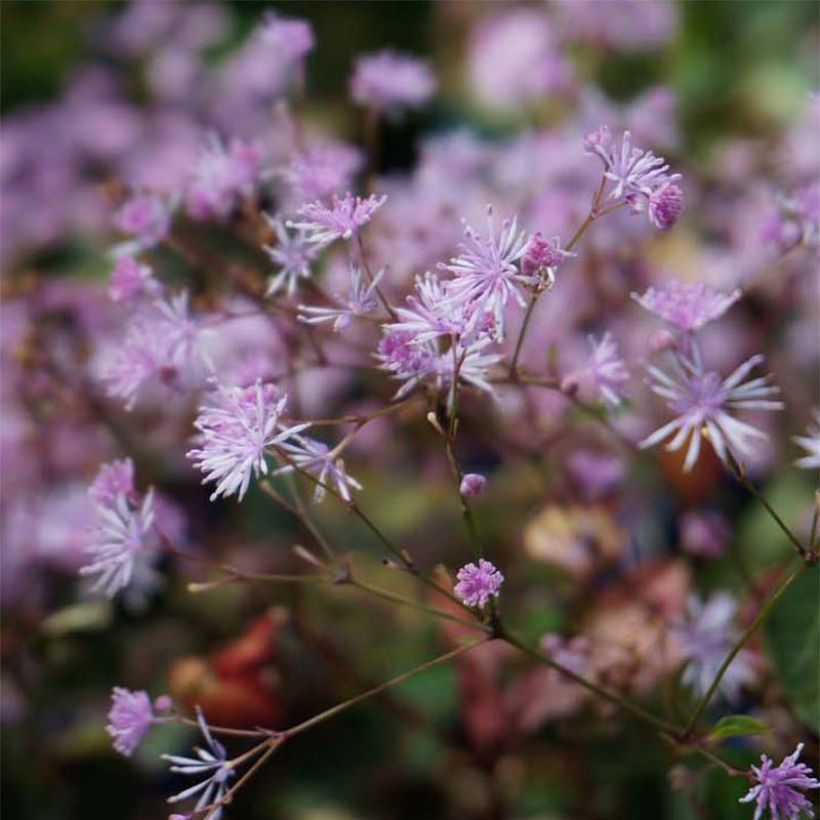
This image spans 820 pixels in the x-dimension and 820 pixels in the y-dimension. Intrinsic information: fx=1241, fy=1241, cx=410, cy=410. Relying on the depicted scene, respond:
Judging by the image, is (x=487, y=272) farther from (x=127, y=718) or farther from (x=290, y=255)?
(x=127, y=718)

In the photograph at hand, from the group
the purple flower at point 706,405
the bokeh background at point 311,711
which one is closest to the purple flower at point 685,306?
the purple flower at point 706,405

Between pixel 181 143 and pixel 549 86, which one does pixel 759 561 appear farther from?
pixel 181 143

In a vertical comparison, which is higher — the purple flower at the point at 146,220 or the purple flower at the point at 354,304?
the purple flower at the point at 354,304

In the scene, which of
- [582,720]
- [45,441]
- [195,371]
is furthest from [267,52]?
[582,720]

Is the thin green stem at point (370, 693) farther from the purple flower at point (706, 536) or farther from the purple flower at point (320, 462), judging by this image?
the purple flower at point (706, 536)

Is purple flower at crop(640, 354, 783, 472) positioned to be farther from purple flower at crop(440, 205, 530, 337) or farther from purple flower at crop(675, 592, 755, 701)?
purple flower at crop(675, 592, 755, 701)

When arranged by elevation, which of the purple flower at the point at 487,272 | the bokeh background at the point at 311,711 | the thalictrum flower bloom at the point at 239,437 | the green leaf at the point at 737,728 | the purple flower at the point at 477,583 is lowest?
the bokeh background at the point at 311,711
